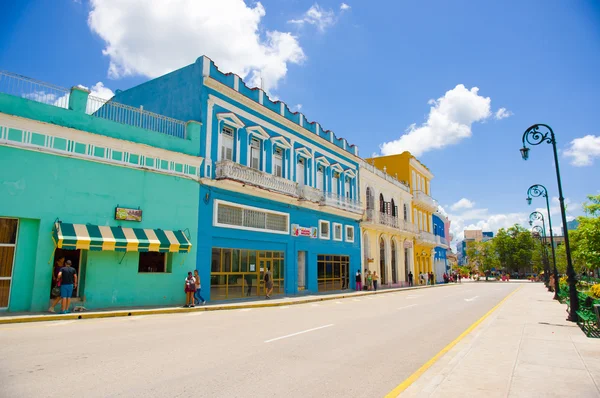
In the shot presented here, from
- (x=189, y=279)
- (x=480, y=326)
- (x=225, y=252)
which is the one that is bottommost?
(x=480, y=326)

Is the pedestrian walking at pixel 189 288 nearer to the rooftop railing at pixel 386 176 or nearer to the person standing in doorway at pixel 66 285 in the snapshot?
the person standing in doorway at pixel 66 285

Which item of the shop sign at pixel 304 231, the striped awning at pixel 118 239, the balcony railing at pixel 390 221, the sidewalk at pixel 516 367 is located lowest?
the sidewalk at pixel 516 367

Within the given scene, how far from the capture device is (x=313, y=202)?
2553 centimetres

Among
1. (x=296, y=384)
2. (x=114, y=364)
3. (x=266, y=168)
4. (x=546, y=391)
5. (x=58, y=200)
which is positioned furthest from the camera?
(x=266, y=168)

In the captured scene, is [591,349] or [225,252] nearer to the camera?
[591,349]

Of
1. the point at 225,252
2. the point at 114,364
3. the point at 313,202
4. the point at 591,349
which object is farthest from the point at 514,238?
the point at 114,364

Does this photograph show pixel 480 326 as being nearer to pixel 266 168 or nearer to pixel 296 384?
pixel 296 384

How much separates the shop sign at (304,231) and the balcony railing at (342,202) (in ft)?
6.54

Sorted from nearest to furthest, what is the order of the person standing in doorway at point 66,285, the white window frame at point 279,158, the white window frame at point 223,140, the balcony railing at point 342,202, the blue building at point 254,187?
the person standing in doorway at point 66,285
the blue building at point 254,187
the white window frame at point 223,140
the white window frame at point 279,158
the balcony railing at point 342,202

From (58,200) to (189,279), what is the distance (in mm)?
5296

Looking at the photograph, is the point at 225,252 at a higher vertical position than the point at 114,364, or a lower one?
higher

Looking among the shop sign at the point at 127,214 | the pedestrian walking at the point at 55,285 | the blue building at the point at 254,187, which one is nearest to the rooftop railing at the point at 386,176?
the blue building at the point at 254,187

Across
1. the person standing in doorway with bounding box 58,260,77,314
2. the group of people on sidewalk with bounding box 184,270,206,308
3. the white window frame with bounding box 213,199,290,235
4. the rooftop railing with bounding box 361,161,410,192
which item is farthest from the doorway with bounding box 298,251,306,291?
the person standing in doorway with bounding box 58,260,77,314

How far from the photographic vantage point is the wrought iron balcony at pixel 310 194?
24.8 meters
